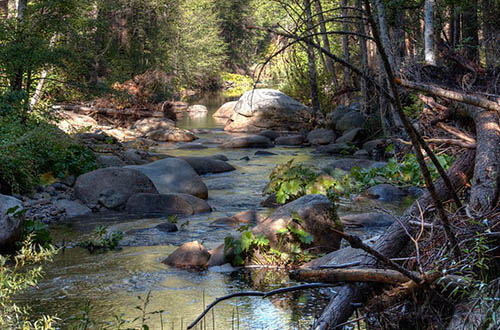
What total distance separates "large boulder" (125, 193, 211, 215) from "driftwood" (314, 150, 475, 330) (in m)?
5.73

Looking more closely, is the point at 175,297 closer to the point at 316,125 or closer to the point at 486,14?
the point at 486,14

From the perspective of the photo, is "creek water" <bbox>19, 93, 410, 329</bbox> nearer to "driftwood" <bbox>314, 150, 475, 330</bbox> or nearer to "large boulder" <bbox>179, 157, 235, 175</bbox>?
"driftwood" <bbox>314, 150, 475, 330</bbox>

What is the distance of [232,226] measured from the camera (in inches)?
324

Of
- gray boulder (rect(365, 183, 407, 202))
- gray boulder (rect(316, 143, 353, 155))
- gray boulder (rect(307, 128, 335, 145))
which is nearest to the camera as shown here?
gray boulder (rect(365, 183, 407, 202))

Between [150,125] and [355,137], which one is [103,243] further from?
[150,125]

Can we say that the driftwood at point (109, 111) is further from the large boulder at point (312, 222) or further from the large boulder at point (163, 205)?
the large boulder at point (312, 222)

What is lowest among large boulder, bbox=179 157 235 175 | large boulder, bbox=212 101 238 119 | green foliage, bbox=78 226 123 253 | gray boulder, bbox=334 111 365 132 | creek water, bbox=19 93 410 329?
creek water, bbox=19 93 410 329

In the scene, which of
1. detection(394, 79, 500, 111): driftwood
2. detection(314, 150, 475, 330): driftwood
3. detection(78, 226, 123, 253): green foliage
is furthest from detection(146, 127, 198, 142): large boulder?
detection(394, 79, 500, 111): driftwood

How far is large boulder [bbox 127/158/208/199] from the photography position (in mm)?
10461

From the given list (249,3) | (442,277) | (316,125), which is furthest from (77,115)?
(249,3)

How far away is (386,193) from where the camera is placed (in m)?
10.2

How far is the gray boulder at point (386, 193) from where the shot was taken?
397 inches

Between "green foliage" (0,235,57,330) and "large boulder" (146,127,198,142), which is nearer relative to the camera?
"green foliage" (0,235,57,330)

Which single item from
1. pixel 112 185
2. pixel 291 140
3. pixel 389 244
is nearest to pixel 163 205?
pixel 112 185
